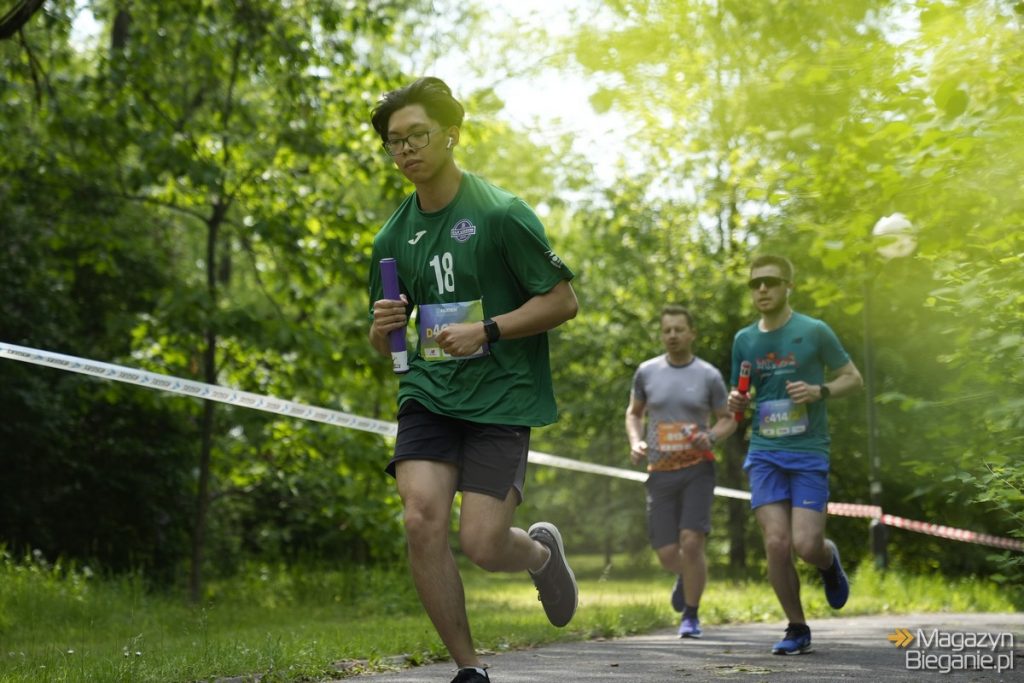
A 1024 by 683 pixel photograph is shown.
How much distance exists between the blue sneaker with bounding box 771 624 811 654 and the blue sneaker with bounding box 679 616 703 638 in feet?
5.01

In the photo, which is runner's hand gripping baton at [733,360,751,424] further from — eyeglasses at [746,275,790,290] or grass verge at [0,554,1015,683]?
grass verge at [0,554,1015,683]

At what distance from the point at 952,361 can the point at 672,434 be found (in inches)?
96.4

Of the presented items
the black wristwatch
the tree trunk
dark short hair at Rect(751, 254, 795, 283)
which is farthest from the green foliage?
the black wristwatch

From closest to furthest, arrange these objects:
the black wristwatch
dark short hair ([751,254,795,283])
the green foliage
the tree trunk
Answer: the black wristwatch → the green foliage → dark short hair ([751,254,795,283]) → the tree trunk

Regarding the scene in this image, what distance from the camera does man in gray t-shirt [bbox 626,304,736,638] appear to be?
9.05 m

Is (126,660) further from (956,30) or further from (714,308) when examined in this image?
(714,308)

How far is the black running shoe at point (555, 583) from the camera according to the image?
5418 mm

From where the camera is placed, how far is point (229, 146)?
12867 mm

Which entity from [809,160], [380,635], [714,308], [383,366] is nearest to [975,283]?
[809,160]

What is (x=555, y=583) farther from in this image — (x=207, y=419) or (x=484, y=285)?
(x=207, y=419)

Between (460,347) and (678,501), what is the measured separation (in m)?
5.06

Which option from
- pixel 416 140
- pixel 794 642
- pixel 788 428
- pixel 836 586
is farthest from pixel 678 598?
pixel 416 140

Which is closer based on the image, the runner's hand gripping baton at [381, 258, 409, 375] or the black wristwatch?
the black wristwatch

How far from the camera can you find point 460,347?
450 cm
